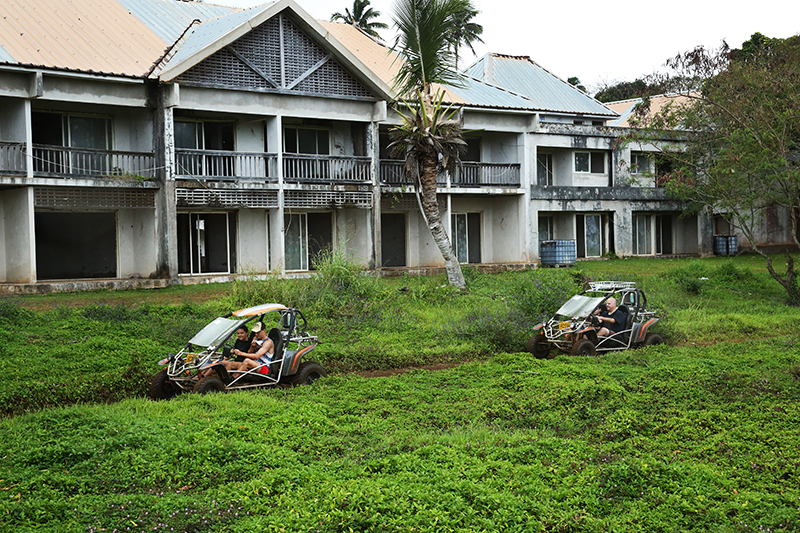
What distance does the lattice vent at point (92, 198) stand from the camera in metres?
20.4

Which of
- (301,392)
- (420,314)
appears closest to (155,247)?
(420,314)

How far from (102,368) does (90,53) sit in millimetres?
13238

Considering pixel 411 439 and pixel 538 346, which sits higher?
pixel 538 346

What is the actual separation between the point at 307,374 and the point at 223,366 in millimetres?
1183

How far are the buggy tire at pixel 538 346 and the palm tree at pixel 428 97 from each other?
25.1 feet

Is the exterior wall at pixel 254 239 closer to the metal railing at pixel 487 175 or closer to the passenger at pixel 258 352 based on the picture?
the metal railing at pixel 487 175

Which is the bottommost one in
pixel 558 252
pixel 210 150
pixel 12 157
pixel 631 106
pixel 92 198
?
pixel 558 252

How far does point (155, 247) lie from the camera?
72.6 feet

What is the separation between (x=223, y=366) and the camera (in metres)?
9.66

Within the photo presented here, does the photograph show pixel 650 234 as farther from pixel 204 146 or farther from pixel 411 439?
pixel 411 439

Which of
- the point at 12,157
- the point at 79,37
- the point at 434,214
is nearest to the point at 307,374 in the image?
the point at 434,214

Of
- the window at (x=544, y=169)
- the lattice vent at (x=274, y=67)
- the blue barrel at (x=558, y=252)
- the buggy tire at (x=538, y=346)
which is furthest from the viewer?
the window at (x=544, y=169)

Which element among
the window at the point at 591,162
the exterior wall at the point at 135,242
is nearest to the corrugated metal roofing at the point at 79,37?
the exterior wall at the point at 135,242

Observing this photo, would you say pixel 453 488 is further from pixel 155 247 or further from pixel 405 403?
pixel 155 247
